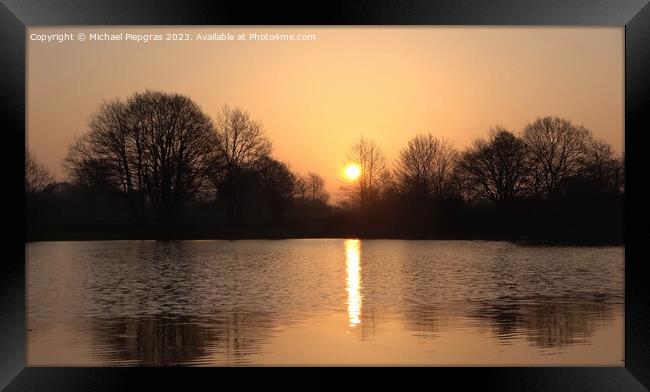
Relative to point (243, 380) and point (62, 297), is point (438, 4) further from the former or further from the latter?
point (62, 297)

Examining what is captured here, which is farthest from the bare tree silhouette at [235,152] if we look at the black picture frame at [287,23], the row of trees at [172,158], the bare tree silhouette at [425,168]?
the black picture frame at [287,23]

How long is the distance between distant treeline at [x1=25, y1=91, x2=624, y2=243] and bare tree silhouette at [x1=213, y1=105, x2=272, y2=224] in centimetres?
4

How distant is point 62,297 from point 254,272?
518 cm

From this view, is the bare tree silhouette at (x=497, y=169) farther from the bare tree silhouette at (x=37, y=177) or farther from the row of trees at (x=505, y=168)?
the bare tree silhouette at (x=37, y=177)

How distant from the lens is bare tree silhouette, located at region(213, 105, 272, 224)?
22.9m

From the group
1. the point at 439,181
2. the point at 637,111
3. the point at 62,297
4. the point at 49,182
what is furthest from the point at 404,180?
the point at 637,111

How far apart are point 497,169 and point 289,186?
788 centimetres

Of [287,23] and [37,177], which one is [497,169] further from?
[287,23]

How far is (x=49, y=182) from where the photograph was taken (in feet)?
57.5

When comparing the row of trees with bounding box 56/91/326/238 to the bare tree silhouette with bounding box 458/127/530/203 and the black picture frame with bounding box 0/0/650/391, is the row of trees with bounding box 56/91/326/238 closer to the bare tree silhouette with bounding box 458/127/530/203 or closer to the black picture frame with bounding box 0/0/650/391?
the bare tree silhouette with bounding box 458/127/530/203

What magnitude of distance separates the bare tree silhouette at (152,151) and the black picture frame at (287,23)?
51.8 ft

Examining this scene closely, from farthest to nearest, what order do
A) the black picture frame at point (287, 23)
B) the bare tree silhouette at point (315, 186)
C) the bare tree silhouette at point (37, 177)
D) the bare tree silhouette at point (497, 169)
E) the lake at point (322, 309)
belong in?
Result: the bare tree silhouette at point (497, 169) < the bare tree silhouette at point (315, 186) < the bare tree silhouette at point (37, 177) < the lake at point (322, 309) < the black picture frame at point (287, 23)

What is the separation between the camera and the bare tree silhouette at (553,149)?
80.4 feet

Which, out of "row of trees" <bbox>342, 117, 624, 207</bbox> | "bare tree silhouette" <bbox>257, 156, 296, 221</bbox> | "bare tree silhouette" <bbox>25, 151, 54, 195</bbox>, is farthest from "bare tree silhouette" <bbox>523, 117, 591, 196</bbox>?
"bare tree silhouette" <bbox>25, 151, 54, 195</bbox>
